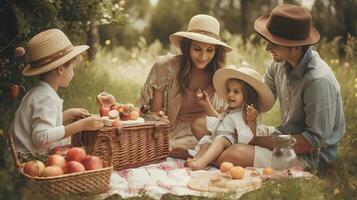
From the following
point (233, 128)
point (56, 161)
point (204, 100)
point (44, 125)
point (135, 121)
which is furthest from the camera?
point (204, 100)

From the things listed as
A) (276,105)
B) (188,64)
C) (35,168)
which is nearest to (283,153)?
(188,64)

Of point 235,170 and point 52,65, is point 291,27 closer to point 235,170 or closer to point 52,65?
point 235,170

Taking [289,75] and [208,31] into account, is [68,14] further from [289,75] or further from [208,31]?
[289,75]

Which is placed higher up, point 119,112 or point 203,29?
point 203,29

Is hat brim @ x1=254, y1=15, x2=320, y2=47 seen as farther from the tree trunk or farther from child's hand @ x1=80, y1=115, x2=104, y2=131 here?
the tree trunk

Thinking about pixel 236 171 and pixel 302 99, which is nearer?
pixel 236 171

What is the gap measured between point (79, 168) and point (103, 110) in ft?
3.55

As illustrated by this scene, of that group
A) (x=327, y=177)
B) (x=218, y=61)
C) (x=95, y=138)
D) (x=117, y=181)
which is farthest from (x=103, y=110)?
(x=327, y=177)

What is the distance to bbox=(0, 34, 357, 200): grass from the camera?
4.73 meters

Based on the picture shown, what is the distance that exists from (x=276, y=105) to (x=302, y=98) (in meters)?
2.54

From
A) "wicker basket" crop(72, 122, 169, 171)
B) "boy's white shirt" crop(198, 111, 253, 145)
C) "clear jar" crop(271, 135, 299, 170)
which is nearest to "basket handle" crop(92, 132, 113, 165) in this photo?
"wicker basket" crop(72, 122, 169, 171)

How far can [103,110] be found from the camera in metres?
5.57

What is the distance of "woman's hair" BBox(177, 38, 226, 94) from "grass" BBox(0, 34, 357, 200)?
115 cm

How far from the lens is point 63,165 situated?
463 cm
